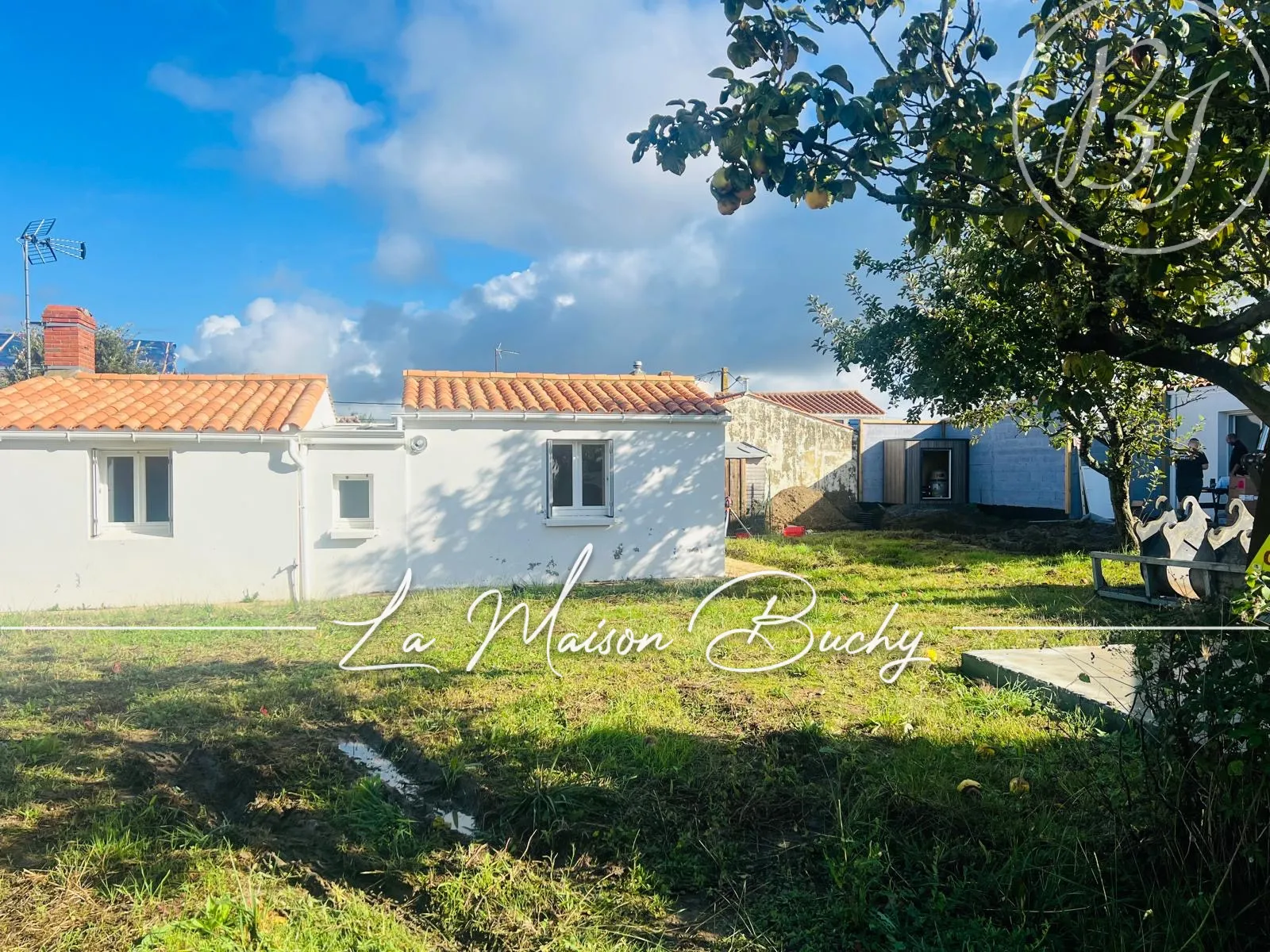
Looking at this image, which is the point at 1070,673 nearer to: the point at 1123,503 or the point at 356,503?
the point at 1123,503

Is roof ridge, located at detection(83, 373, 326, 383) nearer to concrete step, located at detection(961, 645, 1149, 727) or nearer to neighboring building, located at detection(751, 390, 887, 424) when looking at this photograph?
concrete step, located at detection(961, 645, 1149, 727)

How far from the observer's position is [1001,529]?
1811cm

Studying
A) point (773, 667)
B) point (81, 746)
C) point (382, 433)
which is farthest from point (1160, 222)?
point (382, 433)

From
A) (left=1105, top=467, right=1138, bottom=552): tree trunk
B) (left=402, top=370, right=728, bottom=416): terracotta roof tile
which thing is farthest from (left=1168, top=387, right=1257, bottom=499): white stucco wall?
(left=402, top=370, right=728, bottom=416): terracotta roof tile

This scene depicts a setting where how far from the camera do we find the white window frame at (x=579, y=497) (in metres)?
12.4

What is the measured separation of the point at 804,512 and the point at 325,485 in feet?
41.1

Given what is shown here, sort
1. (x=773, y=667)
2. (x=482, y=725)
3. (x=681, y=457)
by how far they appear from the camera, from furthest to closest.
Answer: (x=681, y=457) → (x=773, y=667) → (x=482, y=725)

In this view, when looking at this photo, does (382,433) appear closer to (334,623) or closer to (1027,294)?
(334,623)

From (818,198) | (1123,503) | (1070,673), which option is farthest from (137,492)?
(1123,503)

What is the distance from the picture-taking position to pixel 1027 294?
9.41 m

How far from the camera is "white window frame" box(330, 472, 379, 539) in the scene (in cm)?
1124

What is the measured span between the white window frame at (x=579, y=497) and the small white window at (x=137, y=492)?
5129 millimetres

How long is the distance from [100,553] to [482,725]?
7.90 metres

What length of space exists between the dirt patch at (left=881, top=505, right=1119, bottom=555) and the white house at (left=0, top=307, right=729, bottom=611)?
6.49m
